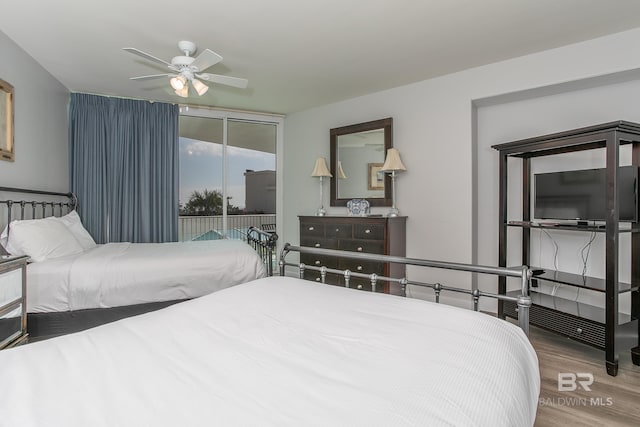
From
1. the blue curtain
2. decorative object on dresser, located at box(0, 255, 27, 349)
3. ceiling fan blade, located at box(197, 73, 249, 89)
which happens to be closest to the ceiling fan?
ceiling fan blade, located at box(197, 73, 249, 89)

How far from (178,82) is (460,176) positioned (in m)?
2.78

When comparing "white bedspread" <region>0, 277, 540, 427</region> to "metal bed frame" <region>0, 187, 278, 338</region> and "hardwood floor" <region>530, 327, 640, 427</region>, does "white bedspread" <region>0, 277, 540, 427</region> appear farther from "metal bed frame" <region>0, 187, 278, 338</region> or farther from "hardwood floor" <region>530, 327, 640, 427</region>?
"metal bed frame" <region>0, 187, 278, 338</region>

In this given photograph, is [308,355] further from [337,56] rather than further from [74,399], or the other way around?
[337,56]

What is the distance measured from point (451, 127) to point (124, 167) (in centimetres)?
387

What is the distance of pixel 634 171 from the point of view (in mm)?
2404

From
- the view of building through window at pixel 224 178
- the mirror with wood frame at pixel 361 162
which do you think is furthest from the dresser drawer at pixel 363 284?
the view of building through window at pixel 224 178

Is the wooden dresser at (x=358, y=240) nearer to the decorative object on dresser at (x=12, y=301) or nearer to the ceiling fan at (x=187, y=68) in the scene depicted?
the ceiling fan at (x=187, y=68)

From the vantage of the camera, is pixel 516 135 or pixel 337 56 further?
pixel 516 135

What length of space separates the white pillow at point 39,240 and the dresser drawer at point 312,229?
2338 millimetres

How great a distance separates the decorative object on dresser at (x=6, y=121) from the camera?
8.73 ft

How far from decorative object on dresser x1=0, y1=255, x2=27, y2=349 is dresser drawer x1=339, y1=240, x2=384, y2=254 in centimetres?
278

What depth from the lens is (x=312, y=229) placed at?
420 cm

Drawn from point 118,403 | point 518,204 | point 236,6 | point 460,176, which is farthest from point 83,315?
point 518,204

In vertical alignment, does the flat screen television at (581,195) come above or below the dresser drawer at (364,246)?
above
